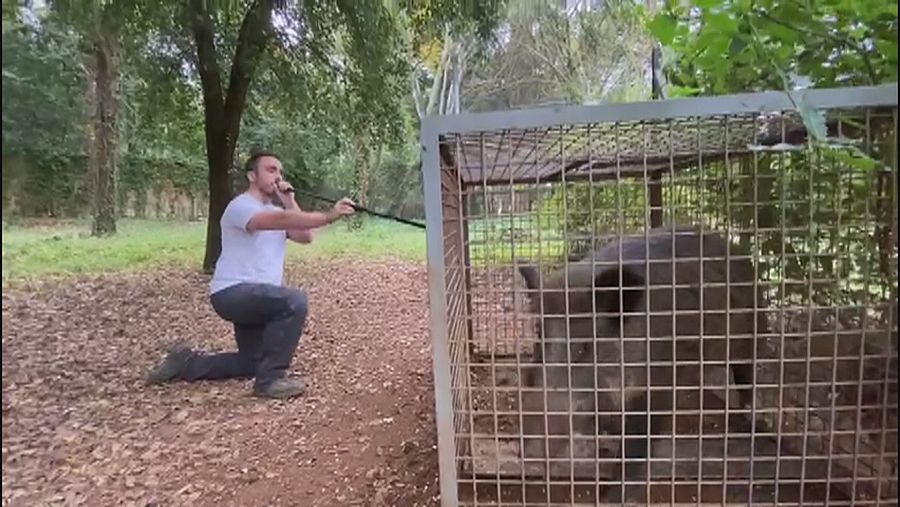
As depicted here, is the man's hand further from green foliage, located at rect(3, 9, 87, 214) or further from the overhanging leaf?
the overhanging leaf

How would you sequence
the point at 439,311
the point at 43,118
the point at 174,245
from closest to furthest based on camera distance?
the point at 43,118 → the point at 439,311 → the point at 174,245

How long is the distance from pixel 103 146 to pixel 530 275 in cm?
73

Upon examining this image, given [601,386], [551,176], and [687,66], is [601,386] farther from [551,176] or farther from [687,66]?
[687,66]

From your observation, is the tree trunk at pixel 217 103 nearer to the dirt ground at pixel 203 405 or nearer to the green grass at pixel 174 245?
the green grass at pixel 174 245

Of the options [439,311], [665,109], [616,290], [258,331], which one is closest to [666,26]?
[665,109]

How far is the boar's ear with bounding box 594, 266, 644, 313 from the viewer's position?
4.05 ft

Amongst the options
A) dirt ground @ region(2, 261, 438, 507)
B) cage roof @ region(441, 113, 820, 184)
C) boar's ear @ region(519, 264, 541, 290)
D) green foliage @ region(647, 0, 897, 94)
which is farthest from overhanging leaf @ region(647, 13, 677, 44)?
dirt ground @ region(2, 261, 438, 507)

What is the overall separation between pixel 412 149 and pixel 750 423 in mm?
804

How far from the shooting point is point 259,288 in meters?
1.78

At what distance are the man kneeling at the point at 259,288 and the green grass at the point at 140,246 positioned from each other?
0.05m

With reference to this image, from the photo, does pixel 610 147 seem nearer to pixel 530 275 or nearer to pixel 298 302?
pixel 530 275

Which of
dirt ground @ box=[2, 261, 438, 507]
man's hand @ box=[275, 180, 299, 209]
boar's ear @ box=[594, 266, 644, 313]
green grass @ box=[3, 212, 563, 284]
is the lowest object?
dirt ground @ box=[2, 261, 438, 507]

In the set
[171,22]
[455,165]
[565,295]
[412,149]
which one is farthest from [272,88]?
[565,295]

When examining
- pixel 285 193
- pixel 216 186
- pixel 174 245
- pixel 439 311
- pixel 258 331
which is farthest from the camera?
pixel 258 331
